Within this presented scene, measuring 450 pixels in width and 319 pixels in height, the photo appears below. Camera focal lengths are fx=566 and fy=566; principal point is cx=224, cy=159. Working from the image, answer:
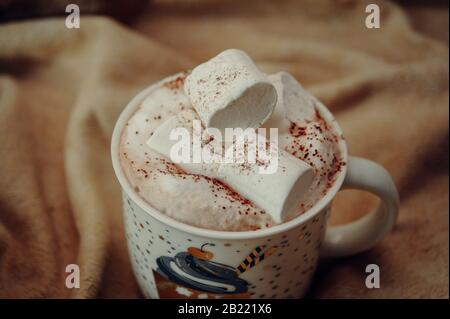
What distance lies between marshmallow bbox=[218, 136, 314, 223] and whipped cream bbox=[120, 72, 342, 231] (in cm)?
1

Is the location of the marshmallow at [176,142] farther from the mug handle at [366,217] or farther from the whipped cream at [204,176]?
the mug handle at [366,217]

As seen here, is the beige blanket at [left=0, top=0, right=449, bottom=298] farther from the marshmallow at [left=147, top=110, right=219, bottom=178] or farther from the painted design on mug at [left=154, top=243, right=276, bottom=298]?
the marshmallow at [left=147, top=110, right=219, bottom=178]

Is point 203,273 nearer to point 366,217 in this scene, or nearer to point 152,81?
point 366,217

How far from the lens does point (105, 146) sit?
1.13 metres

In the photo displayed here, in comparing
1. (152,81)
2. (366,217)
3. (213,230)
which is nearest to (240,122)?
(213,230)

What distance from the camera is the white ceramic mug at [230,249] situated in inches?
28.0

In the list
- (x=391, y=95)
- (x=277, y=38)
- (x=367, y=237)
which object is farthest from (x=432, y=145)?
(x=277, y=38)

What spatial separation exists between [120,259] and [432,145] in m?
0.66

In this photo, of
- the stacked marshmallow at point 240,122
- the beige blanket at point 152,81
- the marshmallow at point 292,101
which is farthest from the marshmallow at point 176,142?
the beige blanket at point 152,81

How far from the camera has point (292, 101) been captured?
0.81 meters

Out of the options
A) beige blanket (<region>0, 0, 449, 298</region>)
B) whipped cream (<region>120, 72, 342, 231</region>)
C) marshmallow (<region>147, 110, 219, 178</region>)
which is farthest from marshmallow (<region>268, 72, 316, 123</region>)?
beige blanket (<region>0, 0, 449, 298</region>)

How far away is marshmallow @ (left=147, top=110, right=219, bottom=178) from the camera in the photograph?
28.7 inches

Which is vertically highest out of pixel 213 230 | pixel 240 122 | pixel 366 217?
pixel 240 122

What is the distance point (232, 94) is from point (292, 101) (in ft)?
0.41
